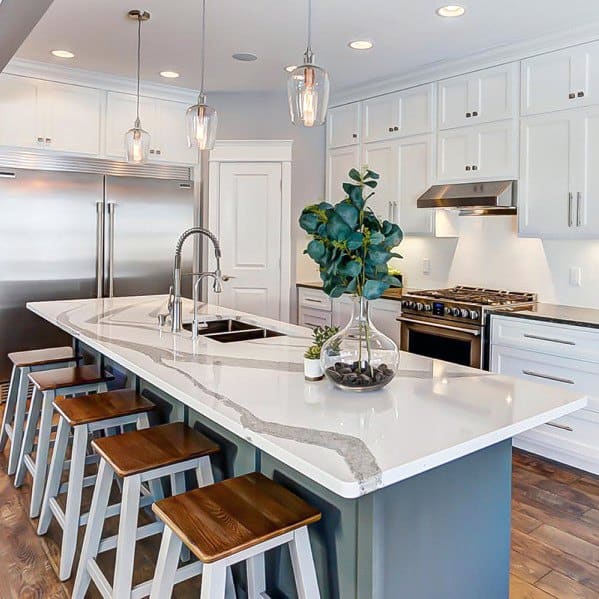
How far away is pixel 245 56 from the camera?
408cm

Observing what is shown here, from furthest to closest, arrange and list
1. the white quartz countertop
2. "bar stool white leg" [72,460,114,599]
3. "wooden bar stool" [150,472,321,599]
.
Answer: "bar stool white leg" [72,460,114,599]
"wooden bar stool" [150,472,321,599]
the white quartz countertop

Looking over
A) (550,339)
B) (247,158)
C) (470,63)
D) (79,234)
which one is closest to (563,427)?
(550,339)

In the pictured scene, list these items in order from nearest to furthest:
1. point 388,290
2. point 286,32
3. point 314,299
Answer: point 286,32, point 388,290, point 314,299

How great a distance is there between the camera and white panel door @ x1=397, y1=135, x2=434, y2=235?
4371 millimetres

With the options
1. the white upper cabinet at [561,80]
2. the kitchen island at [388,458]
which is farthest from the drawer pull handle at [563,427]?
the white upper cabinet at [561,80]

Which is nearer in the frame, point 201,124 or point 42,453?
point 42,453

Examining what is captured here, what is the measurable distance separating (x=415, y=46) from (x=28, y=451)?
342cm

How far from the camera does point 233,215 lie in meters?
5.29

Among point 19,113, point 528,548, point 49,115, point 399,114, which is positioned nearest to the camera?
point 528,548

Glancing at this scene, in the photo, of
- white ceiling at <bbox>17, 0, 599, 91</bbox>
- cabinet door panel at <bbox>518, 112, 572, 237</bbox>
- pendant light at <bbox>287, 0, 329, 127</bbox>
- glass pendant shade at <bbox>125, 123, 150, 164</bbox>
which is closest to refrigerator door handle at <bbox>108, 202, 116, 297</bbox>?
white ceiling at <bbox>17, 0, 599, 91</bbox>

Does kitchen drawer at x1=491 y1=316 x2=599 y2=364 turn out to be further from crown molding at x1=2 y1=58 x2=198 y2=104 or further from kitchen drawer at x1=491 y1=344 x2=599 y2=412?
crown molding at x1=2 y1=58 x2=198 y2=104

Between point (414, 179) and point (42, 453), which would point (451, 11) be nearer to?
point (414, 179)

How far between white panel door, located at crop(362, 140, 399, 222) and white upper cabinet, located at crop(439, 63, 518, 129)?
1.75 ft

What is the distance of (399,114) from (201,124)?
2241 mm
